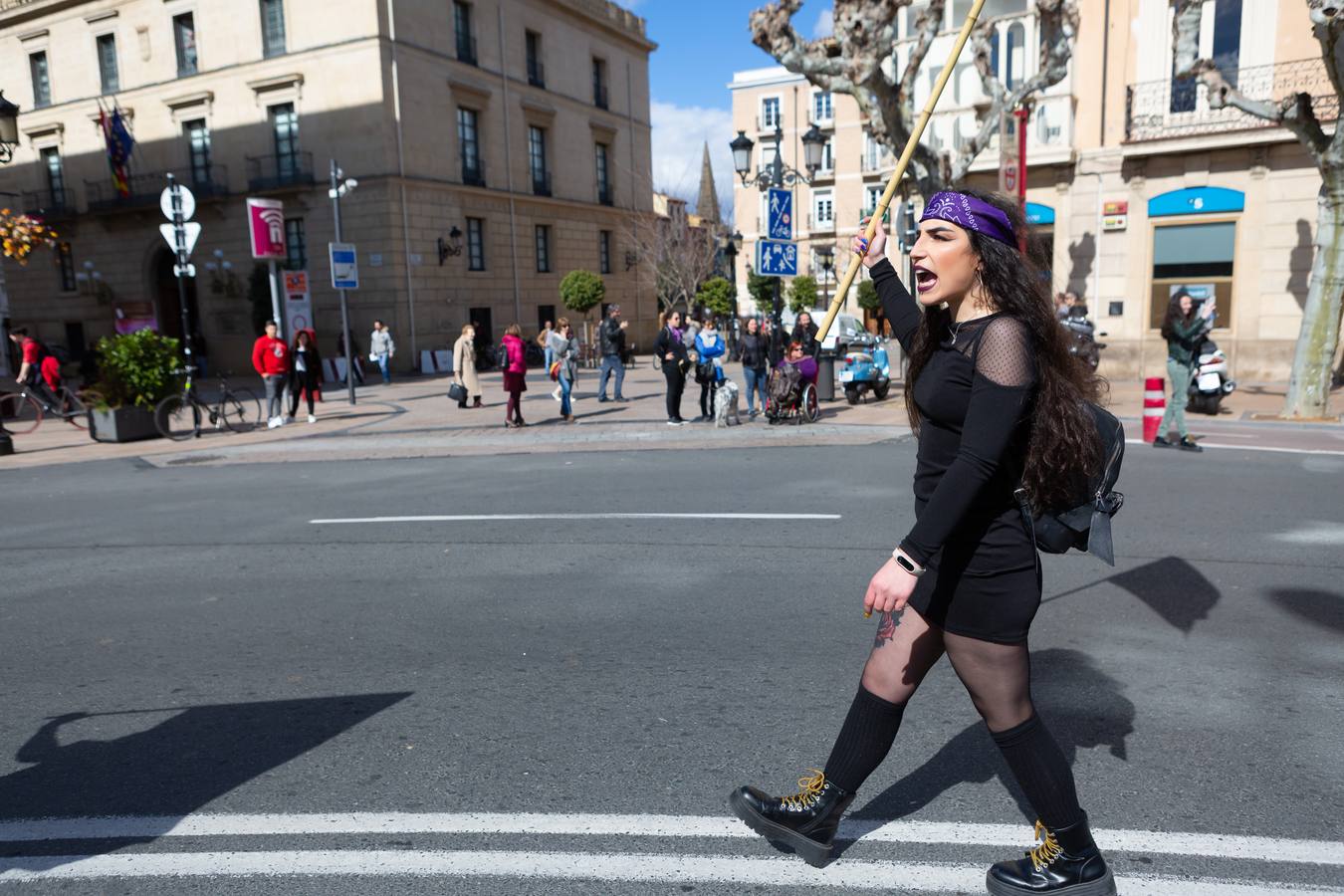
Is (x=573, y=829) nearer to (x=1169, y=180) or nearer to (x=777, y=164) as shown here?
(x=777, y=164)

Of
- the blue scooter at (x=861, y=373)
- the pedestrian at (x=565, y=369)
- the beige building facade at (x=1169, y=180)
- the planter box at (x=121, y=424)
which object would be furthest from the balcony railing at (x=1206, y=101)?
the planter box at (x=121, y=424)

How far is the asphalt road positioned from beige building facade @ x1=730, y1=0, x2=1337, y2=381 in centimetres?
1311

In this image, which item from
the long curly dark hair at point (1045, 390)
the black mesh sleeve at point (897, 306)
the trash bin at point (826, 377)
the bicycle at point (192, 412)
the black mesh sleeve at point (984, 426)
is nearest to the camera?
the black mesh sleeve at point (984, 426)

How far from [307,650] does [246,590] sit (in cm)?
146

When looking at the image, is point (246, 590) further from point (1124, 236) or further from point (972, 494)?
point (1124, 236)

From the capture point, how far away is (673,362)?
14258 mm

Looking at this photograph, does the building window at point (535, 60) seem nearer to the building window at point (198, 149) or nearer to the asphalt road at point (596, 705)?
the building window at point (198, 149)

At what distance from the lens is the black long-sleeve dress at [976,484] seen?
7.76ft

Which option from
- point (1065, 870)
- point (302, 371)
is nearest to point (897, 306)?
point (1065, 870)

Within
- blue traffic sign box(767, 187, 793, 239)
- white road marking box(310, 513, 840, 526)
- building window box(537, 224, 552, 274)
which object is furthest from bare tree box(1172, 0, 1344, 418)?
building window box(537, 224, 552, 274)

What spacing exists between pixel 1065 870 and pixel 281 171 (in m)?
33.3

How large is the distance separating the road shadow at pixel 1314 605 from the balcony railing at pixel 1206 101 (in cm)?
1544

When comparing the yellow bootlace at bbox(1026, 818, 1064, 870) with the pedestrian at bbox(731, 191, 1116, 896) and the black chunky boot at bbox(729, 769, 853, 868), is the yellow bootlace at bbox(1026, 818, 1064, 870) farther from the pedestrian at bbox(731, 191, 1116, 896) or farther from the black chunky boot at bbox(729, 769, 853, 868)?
the black chunky boot at bbox(729, 769, 853, 868)

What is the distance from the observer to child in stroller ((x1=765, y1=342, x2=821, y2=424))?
14.0m
